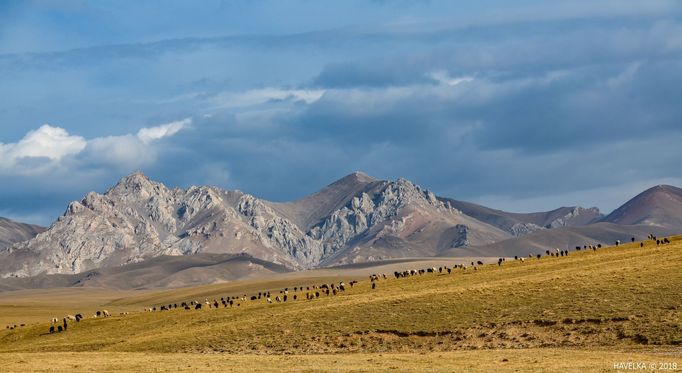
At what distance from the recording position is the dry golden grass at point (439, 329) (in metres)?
63.3

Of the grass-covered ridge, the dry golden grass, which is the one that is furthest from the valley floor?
the grass-covered ridge

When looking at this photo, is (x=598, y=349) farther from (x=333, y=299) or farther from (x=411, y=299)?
(x=333, y=299)

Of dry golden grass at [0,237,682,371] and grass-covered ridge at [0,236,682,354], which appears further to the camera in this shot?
grass-covered ridge at [0,236,682,354]

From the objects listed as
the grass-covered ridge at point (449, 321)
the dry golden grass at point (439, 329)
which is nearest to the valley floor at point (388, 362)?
the dry golden grass at point (439, 329)

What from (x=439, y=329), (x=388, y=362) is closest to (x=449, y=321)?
(x=439, y=329)

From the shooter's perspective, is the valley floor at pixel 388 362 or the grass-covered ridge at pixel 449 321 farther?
the grass-covered ridge at pixel 449 321

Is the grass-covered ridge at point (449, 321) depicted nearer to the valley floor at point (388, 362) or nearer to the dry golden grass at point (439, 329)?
the dry golden grass at point (439, 329)

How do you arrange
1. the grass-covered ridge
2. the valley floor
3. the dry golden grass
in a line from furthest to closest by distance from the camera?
the grass-covered ridge < the dry golden grass < the valley floor

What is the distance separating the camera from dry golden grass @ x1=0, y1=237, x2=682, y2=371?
63281mm

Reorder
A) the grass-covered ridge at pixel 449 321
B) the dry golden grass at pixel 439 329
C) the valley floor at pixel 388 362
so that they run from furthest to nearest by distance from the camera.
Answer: the grass-covered ridge at pixel 449 321
the dry golden grass at pixel 439 329
the valley floor at pixel 388 362

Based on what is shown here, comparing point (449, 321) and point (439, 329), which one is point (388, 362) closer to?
point (439, 329)

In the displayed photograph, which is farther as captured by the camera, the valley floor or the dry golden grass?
the dry golden grass

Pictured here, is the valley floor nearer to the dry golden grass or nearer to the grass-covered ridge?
the dry golden grass

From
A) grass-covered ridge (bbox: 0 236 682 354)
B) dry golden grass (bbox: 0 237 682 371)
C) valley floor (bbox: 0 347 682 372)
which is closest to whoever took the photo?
valley floor (bbox: 0 347 682 372)
